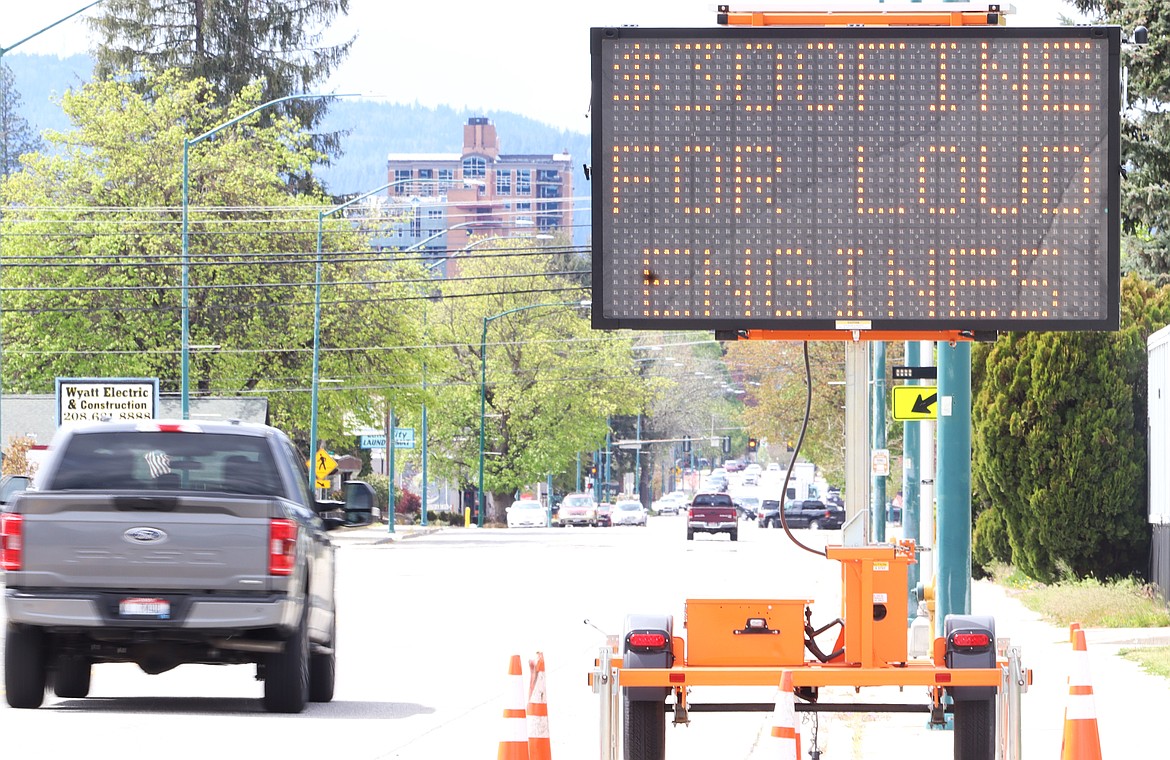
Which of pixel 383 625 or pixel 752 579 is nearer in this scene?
pixel 383 625

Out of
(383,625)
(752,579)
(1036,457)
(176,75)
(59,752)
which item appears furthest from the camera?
(176,75)

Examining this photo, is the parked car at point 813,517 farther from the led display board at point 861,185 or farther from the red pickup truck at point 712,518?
the led display board at point 861,185

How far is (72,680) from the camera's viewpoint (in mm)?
15438

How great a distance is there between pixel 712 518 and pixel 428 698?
4881cm

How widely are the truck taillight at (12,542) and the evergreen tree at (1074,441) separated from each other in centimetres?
1708

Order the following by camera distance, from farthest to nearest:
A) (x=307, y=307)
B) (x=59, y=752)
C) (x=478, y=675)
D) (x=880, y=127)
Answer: (x=307, y=307) < (x=478, y=675) < (x=59, y=752) < (x=880, y=127)

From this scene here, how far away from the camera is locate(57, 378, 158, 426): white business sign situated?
4212cm

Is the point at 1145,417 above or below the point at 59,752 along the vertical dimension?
above

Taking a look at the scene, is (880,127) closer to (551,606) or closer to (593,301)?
(593,301)

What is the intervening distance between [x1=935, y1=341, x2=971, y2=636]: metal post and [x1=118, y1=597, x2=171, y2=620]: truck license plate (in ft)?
19.0

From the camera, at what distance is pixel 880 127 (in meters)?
9.70

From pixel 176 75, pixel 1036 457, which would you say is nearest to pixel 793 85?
pixel 1036 457

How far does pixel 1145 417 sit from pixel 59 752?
1911cm

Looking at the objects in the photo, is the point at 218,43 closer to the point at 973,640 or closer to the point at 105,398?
the point at 105,398
